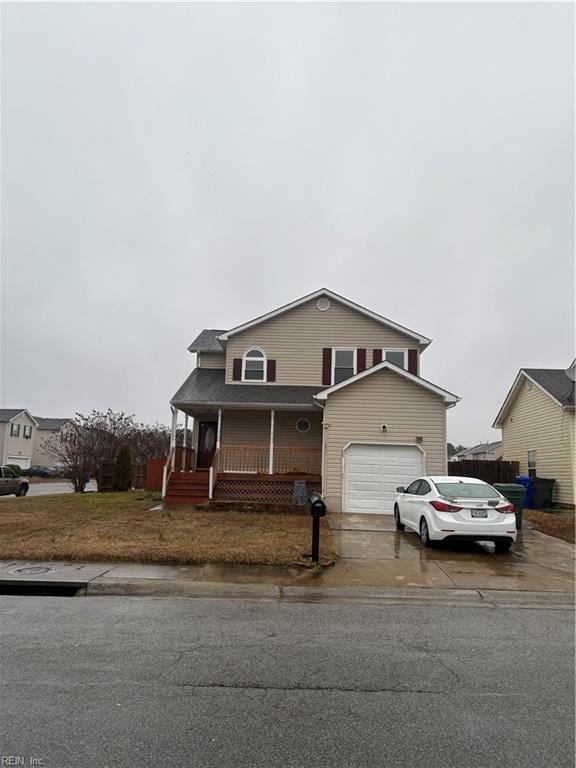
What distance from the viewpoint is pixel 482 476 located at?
23172 millimetres

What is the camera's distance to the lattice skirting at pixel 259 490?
16953 mm

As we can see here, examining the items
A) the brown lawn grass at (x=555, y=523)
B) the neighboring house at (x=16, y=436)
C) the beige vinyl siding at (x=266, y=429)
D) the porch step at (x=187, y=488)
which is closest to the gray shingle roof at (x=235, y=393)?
the beige vinyl siding at (x=266, y=429)

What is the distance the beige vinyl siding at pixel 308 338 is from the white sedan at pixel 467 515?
1013 centimetres

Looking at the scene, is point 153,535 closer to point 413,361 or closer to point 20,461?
point 413,361

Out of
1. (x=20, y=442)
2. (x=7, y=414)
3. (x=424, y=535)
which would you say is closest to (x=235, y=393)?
(x=424, y=535)

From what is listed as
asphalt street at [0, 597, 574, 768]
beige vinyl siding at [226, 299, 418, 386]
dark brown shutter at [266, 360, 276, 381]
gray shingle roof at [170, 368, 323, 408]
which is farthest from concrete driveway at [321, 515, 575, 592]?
beige vinyl siding at [226, 299, 418, 386]

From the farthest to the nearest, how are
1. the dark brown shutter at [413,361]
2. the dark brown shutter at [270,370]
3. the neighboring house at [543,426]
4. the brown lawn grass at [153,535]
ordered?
the dark brown shutter at [270,370] < the dark brown shutter at [413,361] < the neighboring house at [543,426] < the brown lawn grass at [153,535]

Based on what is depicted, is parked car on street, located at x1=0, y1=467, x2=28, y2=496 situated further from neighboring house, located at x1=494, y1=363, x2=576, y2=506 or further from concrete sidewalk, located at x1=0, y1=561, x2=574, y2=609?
neighboring house, located at x1=494, y1=363, x2=576, y2=506

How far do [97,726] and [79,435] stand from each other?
25870 mm

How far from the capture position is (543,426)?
68.6 ft

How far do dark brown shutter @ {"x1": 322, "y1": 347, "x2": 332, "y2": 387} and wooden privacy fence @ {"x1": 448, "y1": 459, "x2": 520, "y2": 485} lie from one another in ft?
24.0

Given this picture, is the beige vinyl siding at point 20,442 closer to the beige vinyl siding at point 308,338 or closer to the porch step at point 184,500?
the beige vinyl siding at point 308,338

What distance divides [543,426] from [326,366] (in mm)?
9471

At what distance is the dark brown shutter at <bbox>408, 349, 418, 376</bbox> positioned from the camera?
64.0 ft
